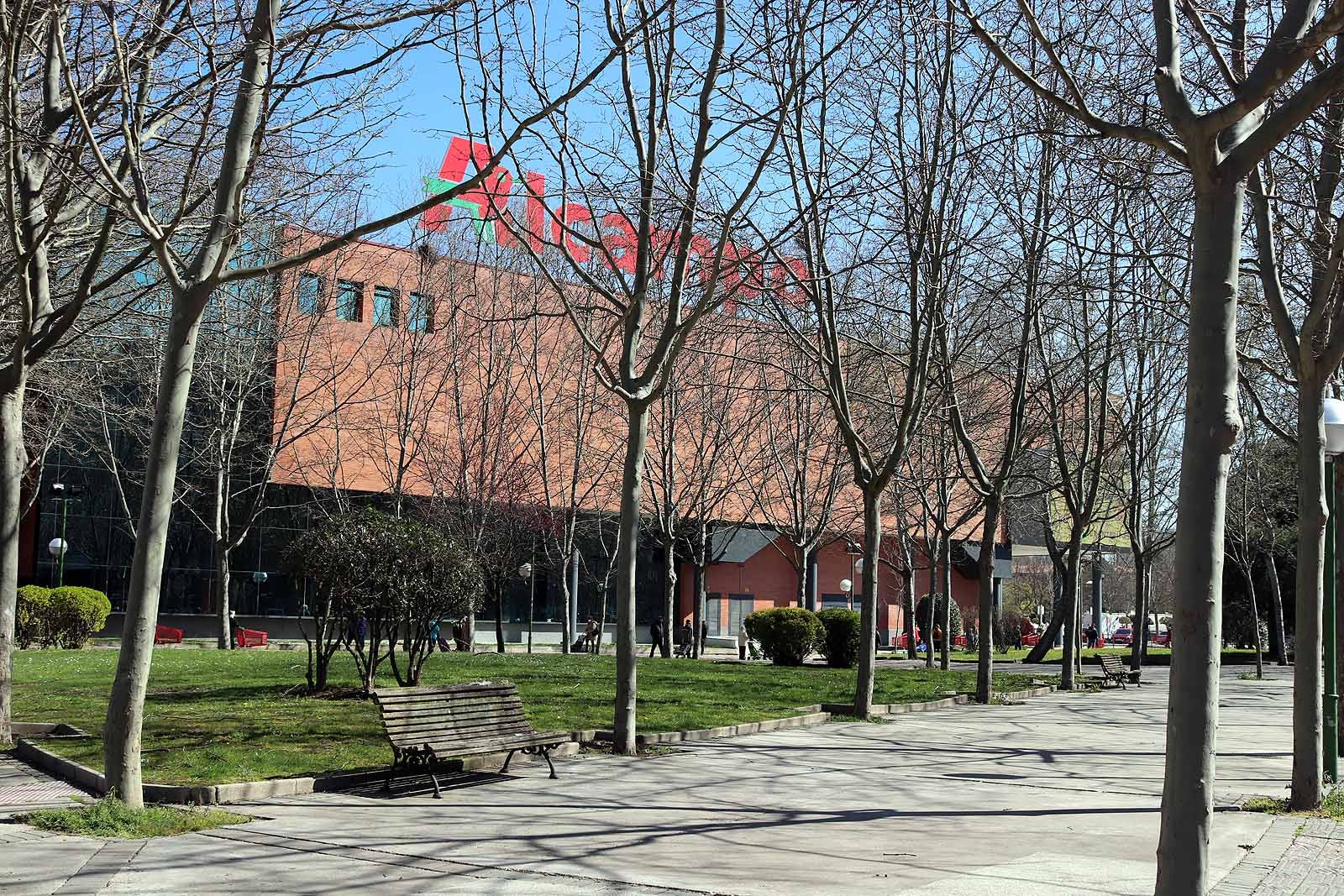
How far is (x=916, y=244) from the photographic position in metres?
18.6

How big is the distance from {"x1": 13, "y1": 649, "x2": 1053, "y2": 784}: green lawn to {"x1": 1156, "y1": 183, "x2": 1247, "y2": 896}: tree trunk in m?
7.75

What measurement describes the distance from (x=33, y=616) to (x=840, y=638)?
758 inches

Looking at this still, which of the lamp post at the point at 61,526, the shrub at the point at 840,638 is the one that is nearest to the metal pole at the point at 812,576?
the shrub at the point at 840,638

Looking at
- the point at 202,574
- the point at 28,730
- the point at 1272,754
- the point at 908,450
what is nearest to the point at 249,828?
the point at 28,730

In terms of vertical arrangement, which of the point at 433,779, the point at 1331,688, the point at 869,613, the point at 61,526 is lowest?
the point at 433,779

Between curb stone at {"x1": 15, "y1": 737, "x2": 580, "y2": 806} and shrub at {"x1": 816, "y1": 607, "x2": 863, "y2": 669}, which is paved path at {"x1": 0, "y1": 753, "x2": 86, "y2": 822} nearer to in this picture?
curb stone at {"x1": 15, "y1": 737, "x2": 580, "y2": 806}

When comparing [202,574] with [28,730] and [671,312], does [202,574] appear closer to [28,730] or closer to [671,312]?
[28,730]

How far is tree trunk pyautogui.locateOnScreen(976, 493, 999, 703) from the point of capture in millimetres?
21891

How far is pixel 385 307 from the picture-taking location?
119 ft

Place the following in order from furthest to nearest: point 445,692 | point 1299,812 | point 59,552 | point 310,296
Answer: point 59,552
point 310,296
point 445,692
point 1299,812

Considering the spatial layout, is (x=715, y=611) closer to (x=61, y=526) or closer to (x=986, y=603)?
(x=61, y=526)

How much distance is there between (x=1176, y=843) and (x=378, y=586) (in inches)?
508

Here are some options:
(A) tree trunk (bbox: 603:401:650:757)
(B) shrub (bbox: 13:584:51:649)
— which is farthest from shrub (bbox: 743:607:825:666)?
(B) shrub (bbox: 13:584:51:649)

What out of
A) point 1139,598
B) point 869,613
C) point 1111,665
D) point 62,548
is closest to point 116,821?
point 869,613
